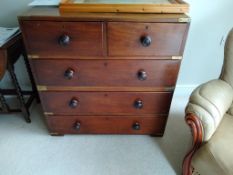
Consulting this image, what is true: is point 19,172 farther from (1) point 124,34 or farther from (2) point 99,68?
(1) point 124,34

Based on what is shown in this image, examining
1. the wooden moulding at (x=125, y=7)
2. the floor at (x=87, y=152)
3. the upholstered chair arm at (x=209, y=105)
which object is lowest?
the floor at (x=87, y=152)

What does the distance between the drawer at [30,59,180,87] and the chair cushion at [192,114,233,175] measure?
406 mm

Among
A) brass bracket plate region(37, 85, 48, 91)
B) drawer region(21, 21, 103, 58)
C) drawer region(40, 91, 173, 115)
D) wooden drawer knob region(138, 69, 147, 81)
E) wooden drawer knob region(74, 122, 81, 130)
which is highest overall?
drawer region(21, 21, 103, 58)

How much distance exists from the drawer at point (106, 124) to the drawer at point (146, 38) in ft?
1.78

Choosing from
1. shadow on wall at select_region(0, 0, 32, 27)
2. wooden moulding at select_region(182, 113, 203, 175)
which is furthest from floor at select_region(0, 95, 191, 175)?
shadow on wall at select_region(0, 0, 32, 27)

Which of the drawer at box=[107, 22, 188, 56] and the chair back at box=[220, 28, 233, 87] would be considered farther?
the chair back at box=[220, 28, 233, 87]

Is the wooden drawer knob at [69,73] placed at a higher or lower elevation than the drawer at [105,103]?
higher

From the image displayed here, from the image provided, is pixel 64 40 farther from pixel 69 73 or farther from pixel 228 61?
pixel 228 61

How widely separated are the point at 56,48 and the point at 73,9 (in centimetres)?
24

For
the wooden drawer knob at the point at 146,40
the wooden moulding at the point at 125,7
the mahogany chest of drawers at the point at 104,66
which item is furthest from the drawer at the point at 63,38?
the wooden drawer knob at the point at 146,40

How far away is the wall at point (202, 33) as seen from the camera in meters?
1.50

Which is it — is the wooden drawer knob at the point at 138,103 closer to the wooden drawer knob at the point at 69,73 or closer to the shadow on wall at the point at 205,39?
the wooden drawer knob at the point at 69,73

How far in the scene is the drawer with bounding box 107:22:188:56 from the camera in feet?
3.24

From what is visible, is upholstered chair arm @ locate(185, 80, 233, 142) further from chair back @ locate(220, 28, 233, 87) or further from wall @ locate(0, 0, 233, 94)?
wall @ locate(0, 0, 233, 94)
